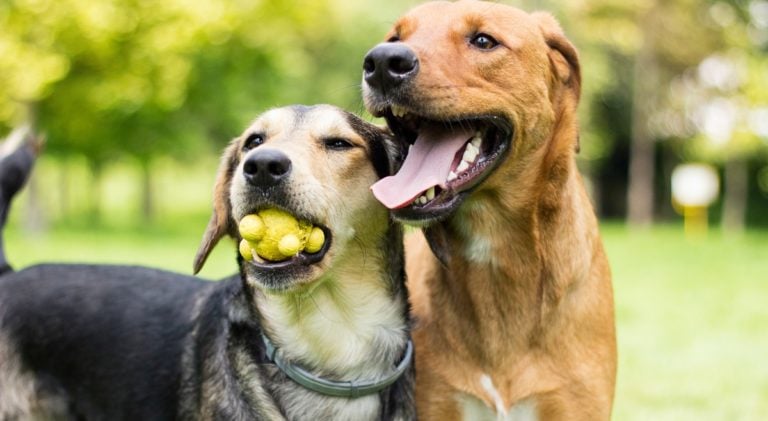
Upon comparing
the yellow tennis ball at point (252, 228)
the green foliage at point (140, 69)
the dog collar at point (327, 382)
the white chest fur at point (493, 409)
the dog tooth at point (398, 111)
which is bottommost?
the green foliage at point (140, 69)

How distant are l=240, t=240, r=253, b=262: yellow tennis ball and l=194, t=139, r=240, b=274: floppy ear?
45 centimetres

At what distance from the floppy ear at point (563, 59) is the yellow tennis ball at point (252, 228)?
1611 millimetres

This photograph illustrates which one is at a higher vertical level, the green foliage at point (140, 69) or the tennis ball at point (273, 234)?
the tennis ball at point (273, 234)

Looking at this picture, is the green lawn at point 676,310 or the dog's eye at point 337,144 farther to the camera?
the green lawn at point 676,310

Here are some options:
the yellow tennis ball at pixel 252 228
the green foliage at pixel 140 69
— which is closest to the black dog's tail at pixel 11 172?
the yellow tennis ball at pixel 252 228

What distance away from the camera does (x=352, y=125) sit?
4.39m

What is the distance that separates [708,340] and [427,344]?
19.5 feet

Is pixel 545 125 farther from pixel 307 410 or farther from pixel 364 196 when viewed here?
pixel 307 410

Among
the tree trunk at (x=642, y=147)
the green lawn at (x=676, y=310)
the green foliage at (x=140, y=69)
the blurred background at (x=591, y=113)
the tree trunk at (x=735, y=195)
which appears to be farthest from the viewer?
the tree trunk at (x=735, y=195)

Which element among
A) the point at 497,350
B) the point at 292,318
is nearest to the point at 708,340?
the point at 497,350

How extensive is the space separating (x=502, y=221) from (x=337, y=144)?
0.87m

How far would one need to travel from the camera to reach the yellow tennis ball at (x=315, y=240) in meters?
3.96

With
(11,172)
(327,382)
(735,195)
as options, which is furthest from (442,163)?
(735,195)

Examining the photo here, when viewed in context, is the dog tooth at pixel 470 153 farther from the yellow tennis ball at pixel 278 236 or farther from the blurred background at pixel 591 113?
the blurred background at pixel 591 113
